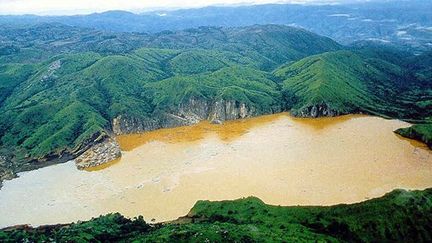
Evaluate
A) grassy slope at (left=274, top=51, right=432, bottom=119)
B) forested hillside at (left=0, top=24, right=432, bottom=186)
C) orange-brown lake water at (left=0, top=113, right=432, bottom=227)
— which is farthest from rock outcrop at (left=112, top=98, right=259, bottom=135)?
grassy slope at (left=274, top=51, right=432, bottom=119)

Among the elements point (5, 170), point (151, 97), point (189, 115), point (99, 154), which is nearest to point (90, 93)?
point (151, 97)

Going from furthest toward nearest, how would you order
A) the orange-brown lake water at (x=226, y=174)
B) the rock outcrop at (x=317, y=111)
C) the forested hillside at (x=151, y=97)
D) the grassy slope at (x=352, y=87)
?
the grassy slope at (x=352, y=87) < the rock outcrop at (x=317, y=111) < the forested hillside at (x=151, y=97) < the orange-brown lake water at (x=226, y=174)

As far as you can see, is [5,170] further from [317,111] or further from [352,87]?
[352,87]

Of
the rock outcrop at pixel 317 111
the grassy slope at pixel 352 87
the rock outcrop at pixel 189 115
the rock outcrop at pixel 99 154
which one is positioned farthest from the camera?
the grassy slope at pixel 352 87

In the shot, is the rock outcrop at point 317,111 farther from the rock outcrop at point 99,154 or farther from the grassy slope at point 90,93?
the rock outcrop at point 99,154

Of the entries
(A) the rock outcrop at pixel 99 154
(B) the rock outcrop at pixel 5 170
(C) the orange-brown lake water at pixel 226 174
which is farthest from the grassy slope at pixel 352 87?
(B) the rock outcrop at pixel 5 170

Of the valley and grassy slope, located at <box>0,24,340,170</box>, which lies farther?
grassy slope, located at <box>0,24,340,170</box>

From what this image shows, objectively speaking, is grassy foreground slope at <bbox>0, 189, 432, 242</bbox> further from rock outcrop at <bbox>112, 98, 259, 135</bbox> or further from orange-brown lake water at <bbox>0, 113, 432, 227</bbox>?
rock outcrop at <bbox>112, 98, 259, 135</bbox>

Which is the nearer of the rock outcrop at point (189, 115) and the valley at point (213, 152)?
the valley at point (213, 152)
